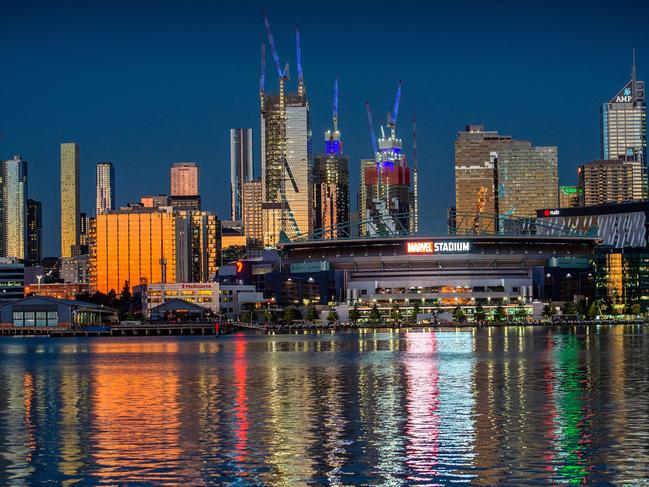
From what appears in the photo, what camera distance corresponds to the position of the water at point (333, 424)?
3572 cm

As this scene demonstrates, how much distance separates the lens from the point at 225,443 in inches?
1656

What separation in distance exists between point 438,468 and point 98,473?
953cm

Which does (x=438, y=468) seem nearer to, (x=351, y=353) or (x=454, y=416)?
(x=454, y=416)

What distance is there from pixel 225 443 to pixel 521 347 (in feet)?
241

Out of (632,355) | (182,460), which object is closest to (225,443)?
(182,460)

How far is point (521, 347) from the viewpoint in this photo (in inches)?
4429

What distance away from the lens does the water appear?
117 ft

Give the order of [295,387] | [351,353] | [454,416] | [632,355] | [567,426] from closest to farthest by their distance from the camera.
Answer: [567,426]
[454,416]
[295,387]
[632,355]
[351,353]

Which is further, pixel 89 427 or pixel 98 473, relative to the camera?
pixel 89 427

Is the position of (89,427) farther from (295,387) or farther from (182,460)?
(295,387)

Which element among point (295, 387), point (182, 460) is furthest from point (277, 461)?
point (295, 387)

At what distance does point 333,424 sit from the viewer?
154ft

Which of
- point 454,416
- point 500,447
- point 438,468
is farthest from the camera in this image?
point 454,416

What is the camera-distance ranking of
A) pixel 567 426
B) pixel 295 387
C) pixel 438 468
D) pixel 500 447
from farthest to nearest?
pixel 295 387
pixel 567 426
pixel 500 447
pixel 438 468
